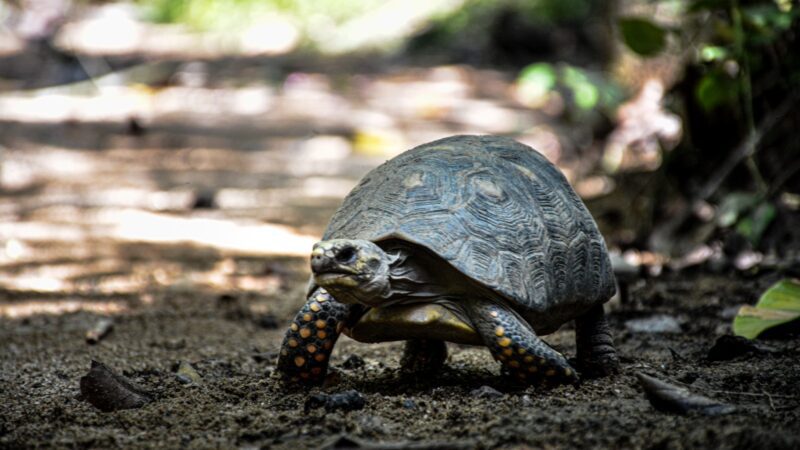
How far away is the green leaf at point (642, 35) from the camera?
5.73 m

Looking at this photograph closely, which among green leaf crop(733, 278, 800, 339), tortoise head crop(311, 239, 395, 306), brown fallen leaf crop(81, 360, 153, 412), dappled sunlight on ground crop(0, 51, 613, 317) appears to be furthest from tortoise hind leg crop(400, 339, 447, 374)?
dappled sunlight on ground crop(0, 51, 613, 317)

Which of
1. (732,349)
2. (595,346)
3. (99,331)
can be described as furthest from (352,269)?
(99,331)

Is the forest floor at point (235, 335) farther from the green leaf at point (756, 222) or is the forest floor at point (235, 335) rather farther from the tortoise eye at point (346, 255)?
the tortoise eye at point (346, 255)

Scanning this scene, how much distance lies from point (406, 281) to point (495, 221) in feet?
1.24

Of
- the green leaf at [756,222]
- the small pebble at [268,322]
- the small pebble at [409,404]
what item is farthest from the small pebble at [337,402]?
the green leaf at [756,222]

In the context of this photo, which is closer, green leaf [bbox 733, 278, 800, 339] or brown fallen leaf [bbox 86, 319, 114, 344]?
green leaf [bbox 733, 278, 800, 339]

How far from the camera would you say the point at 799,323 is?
388 cm

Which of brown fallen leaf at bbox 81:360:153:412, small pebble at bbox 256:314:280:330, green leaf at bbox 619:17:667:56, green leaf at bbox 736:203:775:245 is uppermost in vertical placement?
green leaf at bbox 619:17:667:56

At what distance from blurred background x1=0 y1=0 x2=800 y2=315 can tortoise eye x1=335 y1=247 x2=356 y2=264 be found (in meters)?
2.19

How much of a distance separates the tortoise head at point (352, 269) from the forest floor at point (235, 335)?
368 millimetres

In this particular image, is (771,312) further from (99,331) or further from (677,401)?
(99,331)

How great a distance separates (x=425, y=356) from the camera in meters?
3.64

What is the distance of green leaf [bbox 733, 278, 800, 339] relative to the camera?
351 cm

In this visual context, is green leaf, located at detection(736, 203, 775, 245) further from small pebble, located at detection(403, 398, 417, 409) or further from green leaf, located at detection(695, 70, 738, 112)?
small pebble, located at detection(403, 398, 417, 409)
